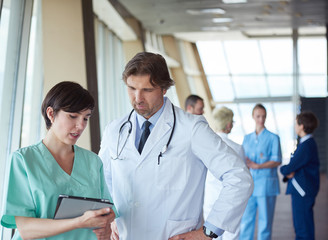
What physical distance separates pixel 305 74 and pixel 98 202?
15.5 m

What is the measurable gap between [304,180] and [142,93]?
289cm

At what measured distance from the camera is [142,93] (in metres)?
1.95

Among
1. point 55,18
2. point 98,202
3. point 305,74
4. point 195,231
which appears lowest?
point 195,231

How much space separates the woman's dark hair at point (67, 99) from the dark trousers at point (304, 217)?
126 inches

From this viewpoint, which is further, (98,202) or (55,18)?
(55,18)

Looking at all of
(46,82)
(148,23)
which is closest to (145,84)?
(46,82)

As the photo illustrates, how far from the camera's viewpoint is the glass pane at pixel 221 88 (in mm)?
16594

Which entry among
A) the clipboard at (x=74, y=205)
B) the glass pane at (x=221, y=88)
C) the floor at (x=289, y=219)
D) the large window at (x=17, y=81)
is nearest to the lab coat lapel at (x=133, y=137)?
the clipboard at (x=74, y=205)

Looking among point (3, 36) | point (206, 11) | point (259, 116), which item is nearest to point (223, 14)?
point (206, 11)

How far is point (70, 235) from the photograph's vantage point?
5.55ft

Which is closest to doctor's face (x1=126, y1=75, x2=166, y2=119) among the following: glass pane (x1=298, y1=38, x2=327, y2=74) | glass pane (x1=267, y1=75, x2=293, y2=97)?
glass pane (x1=298, y1=38, x2=327, y2=74)

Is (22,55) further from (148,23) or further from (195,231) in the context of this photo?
(148,23)

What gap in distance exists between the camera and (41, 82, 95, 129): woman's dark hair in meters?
1.69

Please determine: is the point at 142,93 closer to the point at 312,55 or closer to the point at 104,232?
the point at 104,232
